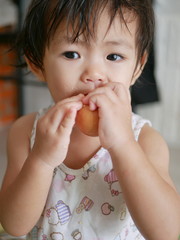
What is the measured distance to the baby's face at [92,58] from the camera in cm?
73

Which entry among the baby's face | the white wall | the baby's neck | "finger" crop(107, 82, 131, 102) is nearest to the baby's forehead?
the baby's face

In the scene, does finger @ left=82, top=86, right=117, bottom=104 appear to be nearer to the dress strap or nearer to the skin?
the skin

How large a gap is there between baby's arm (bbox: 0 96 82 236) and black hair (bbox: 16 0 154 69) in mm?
153

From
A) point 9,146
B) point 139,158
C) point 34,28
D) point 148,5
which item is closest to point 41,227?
point 9,146

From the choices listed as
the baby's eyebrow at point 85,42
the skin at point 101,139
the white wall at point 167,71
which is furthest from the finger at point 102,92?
the white wall at point 167,71

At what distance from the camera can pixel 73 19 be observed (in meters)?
0.73

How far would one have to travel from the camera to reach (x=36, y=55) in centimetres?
85

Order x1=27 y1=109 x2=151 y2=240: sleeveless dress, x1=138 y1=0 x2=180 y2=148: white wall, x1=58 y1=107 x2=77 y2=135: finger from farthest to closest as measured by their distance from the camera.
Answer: x1=138 y1=0 x2=180 y2=148: white wall < x1=27 y1=109 x2=151 y2=240: sleeveless dress < x1=58 y1=107 x2=77 y2=135: finger

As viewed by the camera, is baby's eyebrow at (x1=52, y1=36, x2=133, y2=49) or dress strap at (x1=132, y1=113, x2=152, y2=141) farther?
dress strap at (x1=132, y1=113, x2=152, y2=141)

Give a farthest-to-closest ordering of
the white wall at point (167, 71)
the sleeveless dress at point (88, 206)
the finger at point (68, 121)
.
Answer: the white wall at point (167, 71), the sleeveless dress at point (88, 206), the finger at point (68, 121)

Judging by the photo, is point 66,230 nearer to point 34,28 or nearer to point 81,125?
point 81,125

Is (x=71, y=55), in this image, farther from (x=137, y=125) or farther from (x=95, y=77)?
(x=137, y=125)

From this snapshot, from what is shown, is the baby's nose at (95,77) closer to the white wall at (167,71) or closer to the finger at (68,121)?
the finger at (68,121)

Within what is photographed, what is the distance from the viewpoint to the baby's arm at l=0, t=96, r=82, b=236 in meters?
0.68
